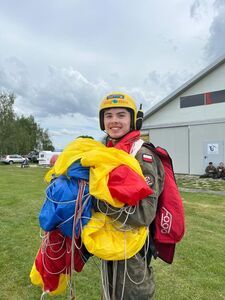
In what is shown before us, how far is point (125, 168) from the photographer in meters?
1.82

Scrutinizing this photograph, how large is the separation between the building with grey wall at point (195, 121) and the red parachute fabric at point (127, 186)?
18.5 meters

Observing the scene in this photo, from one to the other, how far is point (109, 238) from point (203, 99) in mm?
20189

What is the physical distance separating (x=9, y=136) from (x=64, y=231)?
49.6 meters

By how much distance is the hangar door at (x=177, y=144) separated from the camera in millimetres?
21094

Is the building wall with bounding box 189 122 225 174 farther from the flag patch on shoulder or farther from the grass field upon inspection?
the flag patch on shoulder

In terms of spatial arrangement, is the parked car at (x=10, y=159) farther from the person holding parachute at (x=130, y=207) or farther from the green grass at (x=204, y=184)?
the person holding parachute at (x=130, y=207)

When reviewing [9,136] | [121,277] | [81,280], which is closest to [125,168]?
[121,277]

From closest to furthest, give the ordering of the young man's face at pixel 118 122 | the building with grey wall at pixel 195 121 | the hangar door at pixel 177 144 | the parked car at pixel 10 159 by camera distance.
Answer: the young man's face at pixel 118 122, the building with grey wall at pixel 195 121, the hangar door at pixel 177 144, the parked car at pixel 10 159

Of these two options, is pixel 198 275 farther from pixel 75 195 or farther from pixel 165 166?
pixel 75 195

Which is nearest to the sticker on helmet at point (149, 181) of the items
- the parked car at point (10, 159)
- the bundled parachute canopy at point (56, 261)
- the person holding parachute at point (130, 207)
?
the person holding parachute at point (130, 207)

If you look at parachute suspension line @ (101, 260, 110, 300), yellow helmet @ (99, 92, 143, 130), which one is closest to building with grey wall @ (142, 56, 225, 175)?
yellow helmet @ (99, 92, 143, 130)

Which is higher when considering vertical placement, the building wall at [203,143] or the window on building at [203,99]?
the window on building at [203,99]

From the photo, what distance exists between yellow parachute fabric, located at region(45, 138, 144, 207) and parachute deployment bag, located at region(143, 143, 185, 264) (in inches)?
13.0

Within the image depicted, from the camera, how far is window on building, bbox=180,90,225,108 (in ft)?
65.7
